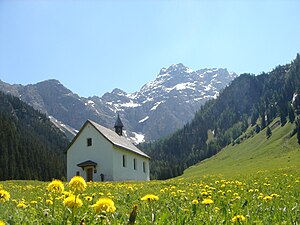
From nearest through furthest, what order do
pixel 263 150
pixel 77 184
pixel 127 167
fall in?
pixel 77 184 → pixel 127 167 → pixel 263 150

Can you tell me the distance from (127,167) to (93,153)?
6952 millimetres

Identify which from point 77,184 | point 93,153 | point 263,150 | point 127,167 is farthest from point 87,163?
point 263,150

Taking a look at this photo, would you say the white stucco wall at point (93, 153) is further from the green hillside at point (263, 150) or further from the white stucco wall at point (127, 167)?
the green hillside at point (263, 150)

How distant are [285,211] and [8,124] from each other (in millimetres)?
142492

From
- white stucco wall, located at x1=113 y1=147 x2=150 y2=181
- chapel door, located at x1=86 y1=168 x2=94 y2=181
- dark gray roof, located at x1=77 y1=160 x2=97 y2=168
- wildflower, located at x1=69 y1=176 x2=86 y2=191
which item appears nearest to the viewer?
wildflower, located at x1=69 y1=176 x2=86 y2=191

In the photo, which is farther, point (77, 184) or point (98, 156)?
point (98, 156)

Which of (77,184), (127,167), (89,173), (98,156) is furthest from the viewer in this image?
(127,167)

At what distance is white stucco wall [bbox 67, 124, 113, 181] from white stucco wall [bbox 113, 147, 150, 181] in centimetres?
113

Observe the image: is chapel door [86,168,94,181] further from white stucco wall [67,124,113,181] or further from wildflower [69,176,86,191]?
wildflower [69,176,86,191]

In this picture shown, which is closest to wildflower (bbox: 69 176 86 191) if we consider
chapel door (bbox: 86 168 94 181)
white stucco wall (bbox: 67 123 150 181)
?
white stucco wall (bbox: 67 123 150 181)

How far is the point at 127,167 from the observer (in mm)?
63938

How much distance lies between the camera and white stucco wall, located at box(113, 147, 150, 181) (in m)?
59.6

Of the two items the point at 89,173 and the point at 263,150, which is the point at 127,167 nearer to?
the point at 89,173

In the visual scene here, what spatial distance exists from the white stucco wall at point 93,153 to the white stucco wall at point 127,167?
113cm
